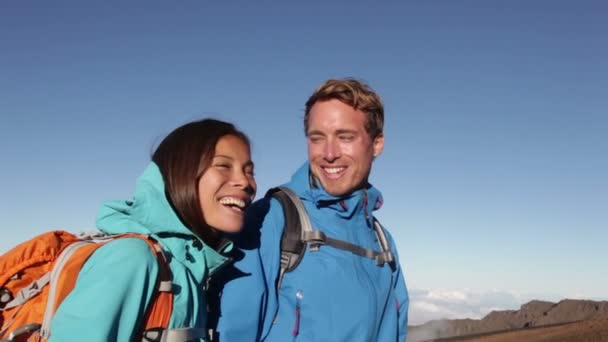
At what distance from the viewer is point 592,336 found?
26625 mm

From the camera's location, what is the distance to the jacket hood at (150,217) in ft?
10.5

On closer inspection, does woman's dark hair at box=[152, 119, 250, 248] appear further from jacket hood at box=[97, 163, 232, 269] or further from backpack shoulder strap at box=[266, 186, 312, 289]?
backpack shoulder strap at box=[266, 186, 312, 289]

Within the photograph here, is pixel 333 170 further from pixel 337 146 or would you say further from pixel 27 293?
pixel 27 293

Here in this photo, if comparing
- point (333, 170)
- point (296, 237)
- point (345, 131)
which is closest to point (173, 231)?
point (296, 237)

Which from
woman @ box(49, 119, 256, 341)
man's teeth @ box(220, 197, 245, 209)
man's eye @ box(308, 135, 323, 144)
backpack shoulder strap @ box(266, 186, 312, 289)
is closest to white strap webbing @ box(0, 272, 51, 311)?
woman @ box(49, 119, 256, 341)

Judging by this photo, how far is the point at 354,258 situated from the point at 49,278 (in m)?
2.53

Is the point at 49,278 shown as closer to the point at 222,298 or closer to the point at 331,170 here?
the point at 222,298

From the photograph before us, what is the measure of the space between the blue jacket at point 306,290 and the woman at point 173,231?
31cm

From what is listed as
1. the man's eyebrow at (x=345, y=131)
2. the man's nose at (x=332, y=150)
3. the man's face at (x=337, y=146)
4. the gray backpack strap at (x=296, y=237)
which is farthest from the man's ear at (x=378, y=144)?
the gray backpack strap at (x=296, y=237)

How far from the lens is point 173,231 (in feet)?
10.7

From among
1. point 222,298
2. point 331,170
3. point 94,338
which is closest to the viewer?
point 94,338

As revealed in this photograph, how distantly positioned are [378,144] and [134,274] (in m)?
3.20

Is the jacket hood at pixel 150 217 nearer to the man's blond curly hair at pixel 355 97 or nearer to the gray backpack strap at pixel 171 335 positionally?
the gray backpack strap at pixel 171 335

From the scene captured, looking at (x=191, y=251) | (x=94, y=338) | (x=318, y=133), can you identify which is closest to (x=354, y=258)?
(x=318, y=133)
